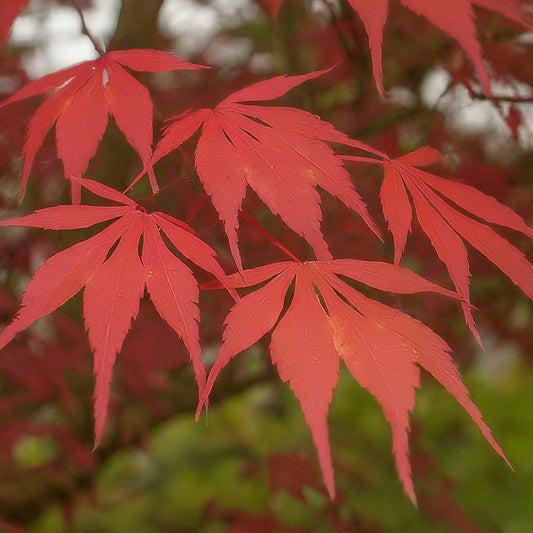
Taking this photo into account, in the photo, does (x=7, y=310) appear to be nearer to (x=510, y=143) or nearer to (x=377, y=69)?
(x=377, y=69)

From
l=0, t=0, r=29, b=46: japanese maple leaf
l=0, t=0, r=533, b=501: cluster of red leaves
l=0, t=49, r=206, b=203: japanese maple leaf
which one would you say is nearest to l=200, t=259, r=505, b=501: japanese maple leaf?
l=0, t=0, r=533, b=501: cluster of red leaves

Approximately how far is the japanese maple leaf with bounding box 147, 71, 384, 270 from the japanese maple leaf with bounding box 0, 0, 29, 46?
0.18 meters

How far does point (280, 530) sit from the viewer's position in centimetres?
125

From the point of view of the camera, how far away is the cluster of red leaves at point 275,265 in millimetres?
437

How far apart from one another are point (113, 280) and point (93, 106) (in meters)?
0.16

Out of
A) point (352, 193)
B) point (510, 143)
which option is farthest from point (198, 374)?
point (510, 143)

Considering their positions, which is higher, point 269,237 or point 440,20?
point 440,20

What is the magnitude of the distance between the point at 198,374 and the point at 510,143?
3.83 feet

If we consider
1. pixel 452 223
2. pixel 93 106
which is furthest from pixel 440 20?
pixel 93 106

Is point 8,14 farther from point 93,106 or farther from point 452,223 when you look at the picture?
point 452,223

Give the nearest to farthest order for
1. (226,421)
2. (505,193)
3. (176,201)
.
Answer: (176,201) → (505,193) → (226,421)

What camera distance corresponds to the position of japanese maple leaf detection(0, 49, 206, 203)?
1.62ft

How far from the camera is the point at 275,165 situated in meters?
0.45

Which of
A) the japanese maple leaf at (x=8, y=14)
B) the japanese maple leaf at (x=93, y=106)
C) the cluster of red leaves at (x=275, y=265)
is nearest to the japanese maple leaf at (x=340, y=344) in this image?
the cluster of red leaves at (x=275, y=265)
